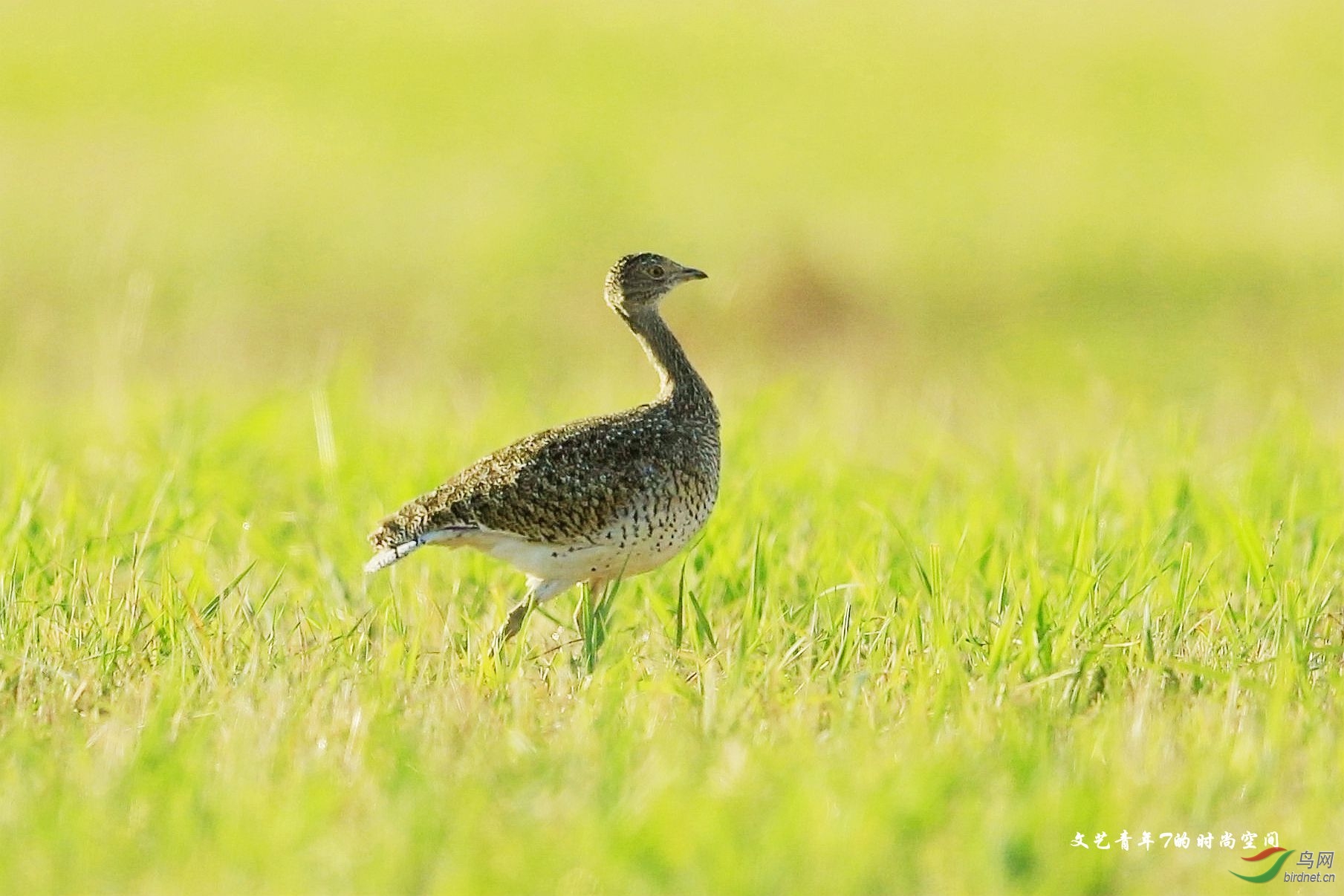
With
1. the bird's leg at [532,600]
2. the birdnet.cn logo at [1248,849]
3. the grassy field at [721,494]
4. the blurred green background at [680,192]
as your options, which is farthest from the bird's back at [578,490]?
the blurred green background at [680,192]

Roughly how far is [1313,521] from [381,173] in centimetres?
1362

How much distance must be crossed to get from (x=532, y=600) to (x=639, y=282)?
1331mm

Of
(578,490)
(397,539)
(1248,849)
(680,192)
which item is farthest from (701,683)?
(680,192)

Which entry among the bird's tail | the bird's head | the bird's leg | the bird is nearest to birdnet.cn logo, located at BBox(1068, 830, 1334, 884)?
the bird

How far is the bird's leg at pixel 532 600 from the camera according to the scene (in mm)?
5359

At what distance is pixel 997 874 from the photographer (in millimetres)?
3352

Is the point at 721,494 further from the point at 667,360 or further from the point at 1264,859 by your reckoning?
the point at 1264,859

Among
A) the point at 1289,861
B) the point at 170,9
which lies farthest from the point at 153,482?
the point at 170,9

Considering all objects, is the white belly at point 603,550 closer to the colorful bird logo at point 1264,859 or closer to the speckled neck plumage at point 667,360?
the speckled neck plumage at point 667,360

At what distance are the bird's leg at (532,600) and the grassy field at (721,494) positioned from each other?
11 centimetres

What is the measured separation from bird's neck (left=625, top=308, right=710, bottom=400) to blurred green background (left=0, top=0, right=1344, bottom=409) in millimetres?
2754

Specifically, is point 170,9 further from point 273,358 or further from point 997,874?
point 997,874

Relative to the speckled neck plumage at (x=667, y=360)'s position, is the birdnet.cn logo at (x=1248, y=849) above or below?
below

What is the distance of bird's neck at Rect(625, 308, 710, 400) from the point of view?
5.99m
